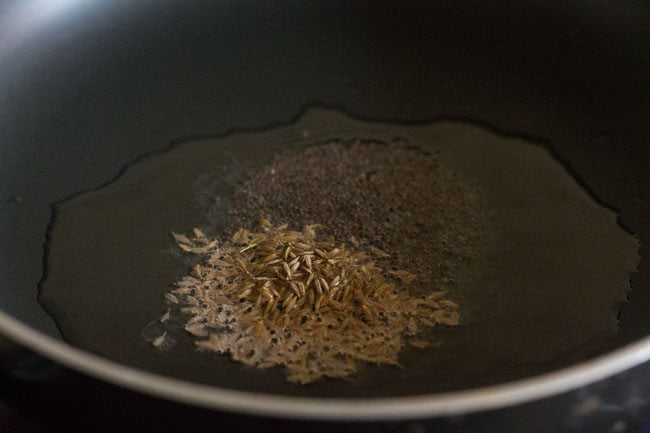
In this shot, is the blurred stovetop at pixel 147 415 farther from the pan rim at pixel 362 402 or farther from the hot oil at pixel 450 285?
the hot oil at pixel 450 285

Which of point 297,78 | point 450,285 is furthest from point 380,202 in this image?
point 297,78

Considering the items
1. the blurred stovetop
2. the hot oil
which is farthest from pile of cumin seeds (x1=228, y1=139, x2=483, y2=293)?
the blurred stovetop

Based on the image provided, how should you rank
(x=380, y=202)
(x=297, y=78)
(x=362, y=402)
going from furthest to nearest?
1. (x=297, y=78)
2. (x=380, y=202)
3. (x=362, y=402)

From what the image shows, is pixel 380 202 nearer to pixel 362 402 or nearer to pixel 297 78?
pixel 297 78

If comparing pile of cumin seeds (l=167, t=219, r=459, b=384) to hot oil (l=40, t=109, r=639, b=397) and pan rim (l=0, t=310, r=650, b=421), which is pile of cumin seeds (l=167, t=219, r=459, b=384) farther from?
pan rim (l=0, t=310, r=650, b=421)

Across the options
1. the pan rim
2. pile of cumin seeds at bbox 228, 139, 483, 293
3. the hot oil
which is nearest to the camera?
the pan rim

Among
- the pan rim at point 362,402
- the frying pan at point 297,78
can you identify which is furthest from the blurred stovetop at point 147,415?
the frying pan at point 297,78

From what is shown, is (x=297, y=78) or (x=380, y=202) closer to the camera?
(x=380, y=202)
